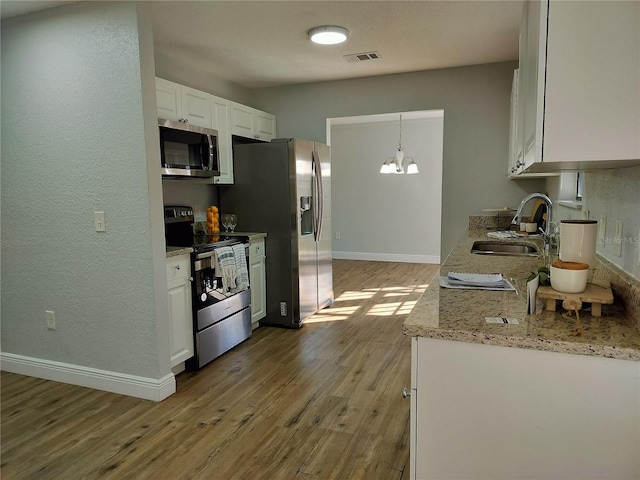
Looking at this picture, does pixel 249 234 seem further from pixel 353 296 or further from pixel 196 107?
pixel 353 296

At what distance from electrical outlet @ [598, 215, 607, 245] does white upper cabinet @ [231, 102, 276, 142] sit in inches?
123

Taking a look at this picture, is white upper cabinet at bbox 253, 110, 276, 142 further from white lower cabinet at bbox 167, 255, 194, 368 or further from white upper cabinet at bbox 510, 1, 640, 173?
Answer: white upper cabinet at bbox 510, 1, 640, 173

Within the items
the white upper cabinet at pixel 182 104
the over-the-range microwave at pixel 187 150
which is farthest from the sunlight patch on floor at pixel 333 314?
the white upper cabinet at pixel 182 104

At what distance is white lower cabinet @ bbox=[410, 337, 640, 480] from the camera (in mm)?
1148

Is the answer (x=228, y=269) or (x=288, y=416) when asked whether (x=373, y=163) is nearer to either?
(x=228, y=269)

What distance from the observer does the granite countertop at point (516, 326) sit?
116 cm

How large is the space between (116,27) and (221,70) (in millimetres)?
1700

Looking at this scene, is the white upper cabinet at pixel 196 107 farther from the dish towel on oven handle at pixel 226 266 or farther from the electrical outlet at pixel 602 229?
the electrical outlet at pixel 602 229

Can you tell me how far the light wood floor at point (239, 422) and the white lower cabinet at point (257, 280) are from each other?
0.40m

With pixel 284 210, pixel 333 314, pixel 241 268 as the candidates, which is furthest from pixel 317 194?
pixel 333 314

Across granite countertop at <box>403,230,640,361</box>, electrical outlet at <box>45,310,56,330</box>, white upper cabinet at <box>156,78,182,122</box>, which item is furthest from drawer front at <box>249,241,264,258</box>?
granite countertop at <box>403,230,640,361</box>

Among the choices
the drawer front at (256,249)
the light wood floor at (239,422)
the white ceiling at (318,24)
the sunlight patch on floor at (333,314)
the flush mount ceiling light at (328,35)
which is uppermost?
the white ceiling at (318,24)

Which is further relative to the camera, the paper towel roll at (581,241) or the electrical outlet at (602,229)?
the electrical outlet at (602,229)

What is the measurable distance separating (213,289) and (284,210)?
1030 millimetres
